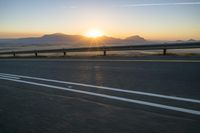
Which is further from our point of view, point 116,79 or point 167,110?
point 116,79

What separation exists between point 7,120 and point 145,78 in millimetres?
5564

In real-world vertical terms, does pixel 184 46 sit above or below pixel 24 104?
above

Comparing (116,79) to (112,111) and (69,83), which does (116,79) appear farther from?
(112,111)

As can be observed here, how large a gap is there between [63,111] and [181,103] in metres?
2.70

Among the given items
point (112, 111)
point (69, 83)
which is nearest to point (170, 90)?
point (112, 111)

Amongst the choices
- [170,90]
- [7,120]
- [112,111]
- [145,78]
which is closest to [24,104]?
[7,120]

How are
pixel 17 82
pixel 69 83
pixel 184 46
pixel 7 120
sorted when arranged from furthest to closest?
pixel 184 46
pixel 17 82
pixel 69 83
pixel 7 120

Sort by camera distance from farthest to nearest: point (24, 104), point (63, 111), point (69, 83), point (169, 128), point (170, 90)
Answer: point (69, 83), point (170, 90), point (24, 104), point (63, 111), point (169, 128)

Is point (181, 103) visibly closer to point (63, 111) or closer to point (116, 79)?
point (63, 111)

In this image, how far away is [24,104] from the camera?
21.4 ft

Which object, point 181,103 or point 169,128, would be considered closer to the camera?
→ point 169,128

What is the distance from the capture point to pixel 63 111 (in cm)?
571

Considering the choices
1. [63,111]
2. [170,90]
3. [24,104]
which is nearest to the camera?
[63,111]

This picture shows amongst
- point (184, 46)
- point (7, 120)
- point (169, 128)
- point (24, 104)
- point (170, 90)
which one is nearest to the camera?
point (169, 128)
